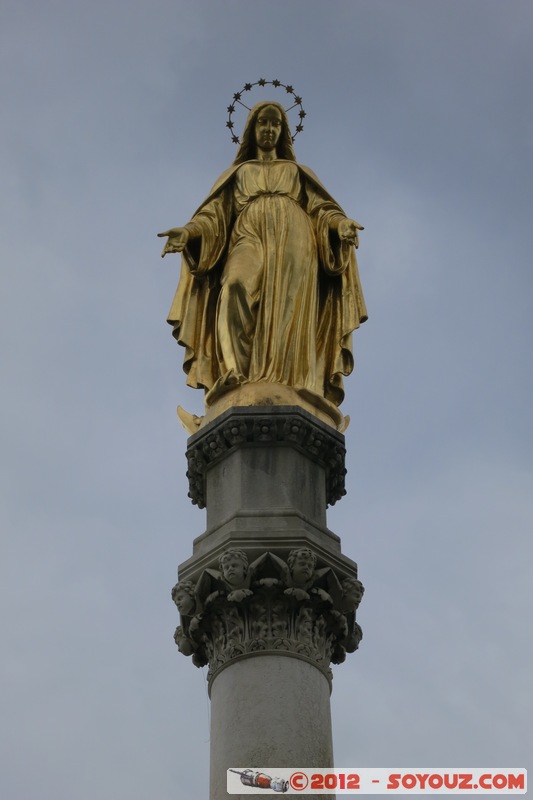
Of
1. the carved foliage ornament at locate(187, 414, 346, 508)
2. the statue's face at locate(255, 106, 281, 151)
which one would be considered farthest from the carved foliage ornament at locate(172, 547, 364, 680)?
the statue's face at locate(255, 106, 281, 151)

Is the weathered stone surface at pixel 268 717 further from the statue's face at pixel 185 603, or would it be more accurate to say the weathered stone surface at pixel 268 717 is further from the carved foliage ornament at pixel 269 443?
the carved foliage ornament at pixel 269 443

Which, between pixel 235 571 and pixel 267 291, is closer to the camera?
pixel 235 571

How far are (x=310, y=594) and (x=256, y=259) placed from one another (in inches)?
189

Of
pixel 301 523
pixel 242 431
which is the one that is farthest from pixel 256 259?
pixel 301 523

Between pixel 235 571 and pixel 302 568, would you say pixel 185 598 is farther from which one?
pixel 302 568

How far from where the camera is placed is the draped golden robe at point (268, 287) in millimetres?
20641

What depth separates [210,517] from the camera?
1930cm

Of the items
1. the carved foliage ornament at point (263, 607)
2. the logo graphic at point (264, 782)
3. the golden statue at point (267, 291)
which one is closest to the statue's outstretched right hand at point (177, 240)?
the golden statue at point (267, 291)

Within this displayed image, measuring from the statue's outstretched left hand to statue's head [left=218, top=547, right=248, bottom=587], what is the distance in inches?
193

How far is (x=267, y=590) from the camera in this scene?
59.7ft

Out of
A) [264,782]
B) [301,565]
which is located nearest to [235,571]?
[301,565]

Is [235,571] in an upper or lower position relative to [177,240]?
lower

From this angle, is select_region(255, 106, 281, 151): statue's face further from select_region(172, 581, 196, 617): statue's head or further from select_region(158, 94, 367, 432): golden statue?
select_region(172, 581, 196, 617): statue's head

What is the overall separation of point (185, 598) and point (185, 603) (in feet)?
0.19
